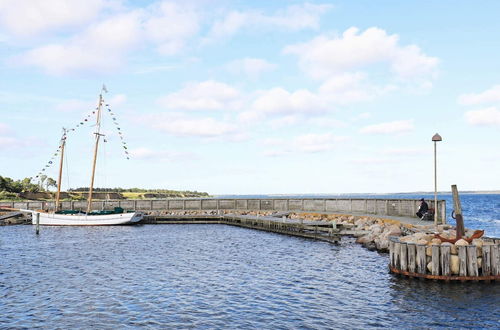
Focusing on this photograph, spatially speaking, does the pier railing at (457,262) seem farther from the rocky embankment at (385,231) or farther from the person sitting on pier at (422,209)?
the person sitting on pier at (422,209)

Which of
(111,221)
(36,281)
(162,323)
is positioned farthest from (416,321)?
(111,221)

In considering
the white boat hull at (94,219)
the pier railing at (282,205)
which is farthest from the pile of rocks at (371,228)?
the white boat hull at (94,219)

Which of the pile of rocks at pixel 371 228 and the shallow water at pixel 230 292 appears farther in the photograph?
the pile of rocks at pixel 371 228

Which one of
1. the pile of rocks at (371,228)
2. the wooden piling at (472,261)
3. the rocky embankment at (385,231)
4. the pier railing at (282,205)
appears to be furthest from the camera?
the pier railing at (282,205)

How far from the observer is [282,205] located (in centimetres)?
5684

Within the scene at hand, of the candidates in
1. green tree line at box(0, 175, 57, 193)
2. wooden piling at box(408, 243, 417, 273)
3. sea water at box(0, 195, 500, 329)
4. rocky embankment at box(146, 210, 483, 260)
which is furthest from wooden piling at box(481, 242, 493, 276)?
green tree line at box(0, 175, 57, 193)

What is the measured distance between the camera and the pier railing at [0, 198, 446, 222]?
131 ft

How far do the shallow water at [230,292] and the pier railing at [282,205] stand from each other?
10634 millimetres

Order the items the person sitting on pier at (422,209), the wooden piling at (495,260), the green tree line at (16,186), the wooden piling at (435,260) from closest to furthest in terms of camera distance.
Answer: the wooden piling at (495,260) → the wooden piling at (435,260) → the person sitting on pier at (422,209) → the green tree line at (16,186)

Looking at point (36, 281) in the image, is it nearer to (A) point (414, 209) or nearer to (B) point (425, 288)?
(B) point (425, 288)

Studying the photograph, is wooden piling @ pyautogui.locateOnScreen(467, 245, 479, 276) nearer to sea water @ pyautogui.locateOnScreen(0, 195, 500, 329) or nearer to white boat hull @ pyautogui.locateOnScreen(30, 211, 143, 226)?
sea water @ pyautogui.locateOnScreen(0, 195, 500, 329)

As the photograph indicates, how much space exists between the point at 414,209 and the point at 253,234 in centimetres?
1586

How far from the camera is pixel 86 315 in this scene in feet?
52.1

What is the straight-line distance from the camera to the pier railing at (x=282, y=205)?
131ft
